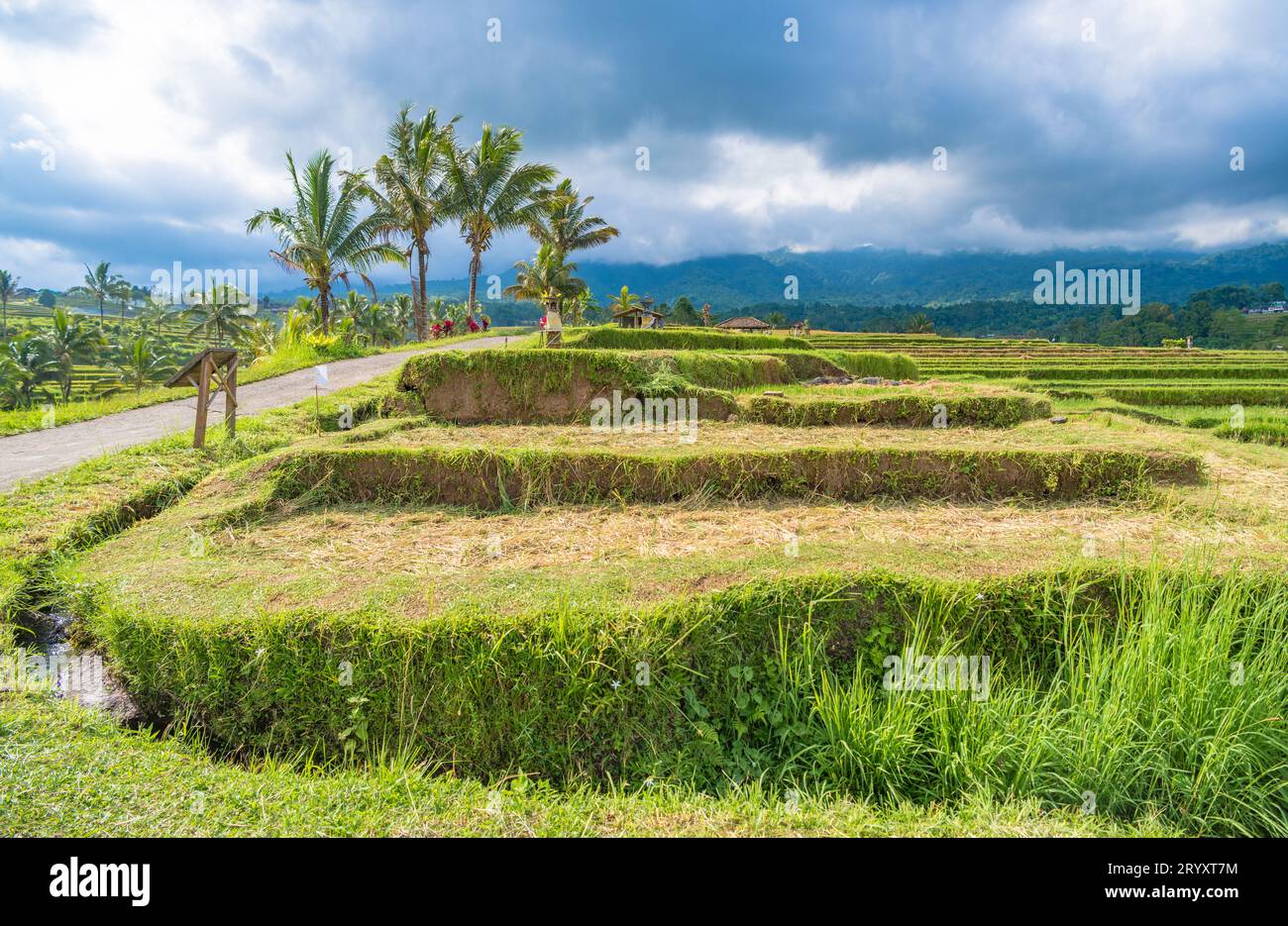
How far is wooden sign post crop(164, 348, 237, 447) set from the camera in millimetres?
6000

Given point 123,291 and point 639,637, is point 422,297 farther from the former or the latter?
point 123,291

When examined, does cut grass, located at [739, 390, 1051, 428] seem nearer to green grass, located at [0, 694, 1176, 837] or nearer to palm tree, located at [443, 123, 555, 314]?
green grass, located at [0, 694, 1176, 837]

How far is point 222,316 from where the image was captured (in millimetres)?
36656

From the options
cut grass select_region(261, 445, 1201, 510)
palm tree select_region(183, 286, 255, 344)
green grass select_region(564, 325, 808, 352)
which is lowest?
cut grass select_region(261, 445, 1201, 510)

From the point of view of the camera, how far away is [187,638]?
2941 millimetres

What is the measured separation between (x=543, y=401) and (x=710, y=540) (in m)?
4.96

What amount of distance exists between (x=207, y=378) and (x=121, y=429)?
2331 millimetres

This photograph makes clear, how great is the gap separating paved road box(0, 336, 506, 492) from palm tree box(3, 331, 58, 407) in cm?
2390

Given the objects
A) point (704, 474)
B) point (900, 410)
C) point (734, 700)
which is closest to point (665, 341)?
point (900, 410)

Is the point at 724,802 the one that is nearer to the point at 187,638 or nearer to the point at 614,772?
the point at 614,772

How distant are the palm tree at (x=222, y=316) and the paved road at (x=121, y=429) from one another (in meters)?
30.6

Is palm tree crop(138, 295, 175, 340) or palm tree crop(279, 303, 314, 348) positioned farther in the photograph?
palm tree crop(138, 295, 175, 340)

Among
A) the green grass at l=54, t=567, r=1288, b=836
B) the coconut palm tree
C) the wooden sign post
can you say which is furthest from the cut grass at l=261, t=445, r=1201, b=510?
the coconut palm tree

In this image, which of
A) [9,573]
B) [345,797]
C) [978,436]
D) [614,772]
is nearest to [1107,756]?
[614,772]
